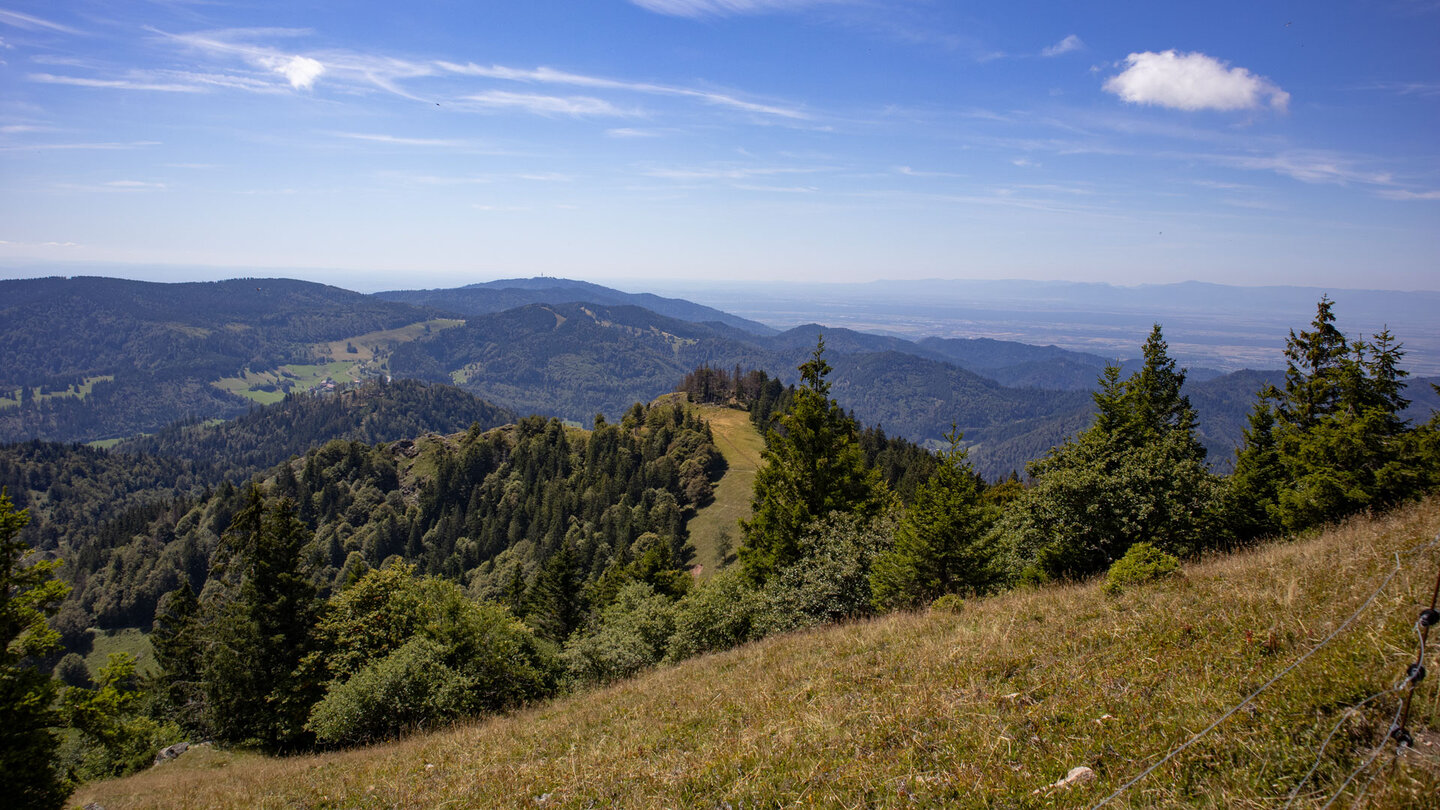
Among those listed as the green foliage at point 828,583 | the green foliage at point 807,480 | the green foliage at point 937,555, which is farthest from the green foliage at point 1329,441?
the green foliage at point 807,480

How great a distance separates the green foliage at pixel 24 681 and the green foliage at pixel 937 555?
25278 mm

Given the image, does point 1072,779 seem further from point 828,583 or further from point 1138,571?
point 828,583

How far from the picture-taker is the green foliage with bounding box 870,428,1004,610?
76.3 ft

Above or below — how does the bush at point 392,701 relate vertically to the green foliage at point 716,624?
below

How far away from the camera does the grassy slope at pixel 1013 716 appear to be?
6.20 metres

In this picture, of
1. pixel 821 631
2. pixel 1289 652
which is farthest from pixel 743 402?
pixel 1289 652

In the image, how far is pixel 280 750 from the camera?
29812 millimetres

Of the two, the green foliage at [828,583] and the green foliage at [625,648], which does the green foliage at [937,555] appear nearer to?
the green foliage at [828,583]

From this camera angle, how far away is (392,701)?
79.6ft

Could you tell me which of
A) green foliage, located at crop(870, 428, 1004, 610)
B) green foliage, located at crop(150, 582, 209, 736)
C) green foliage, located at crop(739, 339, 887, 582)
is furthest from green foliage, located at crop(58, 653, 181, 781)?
green foliage, located at crop(870, 428, 1004, 610)

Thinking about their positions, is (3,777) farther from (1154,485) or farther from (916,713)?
(1154,485)

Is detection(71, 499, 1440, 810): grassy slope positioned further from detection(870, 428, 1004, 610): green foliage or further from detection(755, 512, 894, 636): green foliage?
detection(870, 428, 1004, 610): green foliage

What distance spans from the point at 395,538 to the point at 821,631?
5652 inches

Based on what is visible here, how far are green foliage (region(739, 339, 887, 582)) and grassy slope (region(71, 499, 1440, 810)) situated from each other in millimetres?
13957
